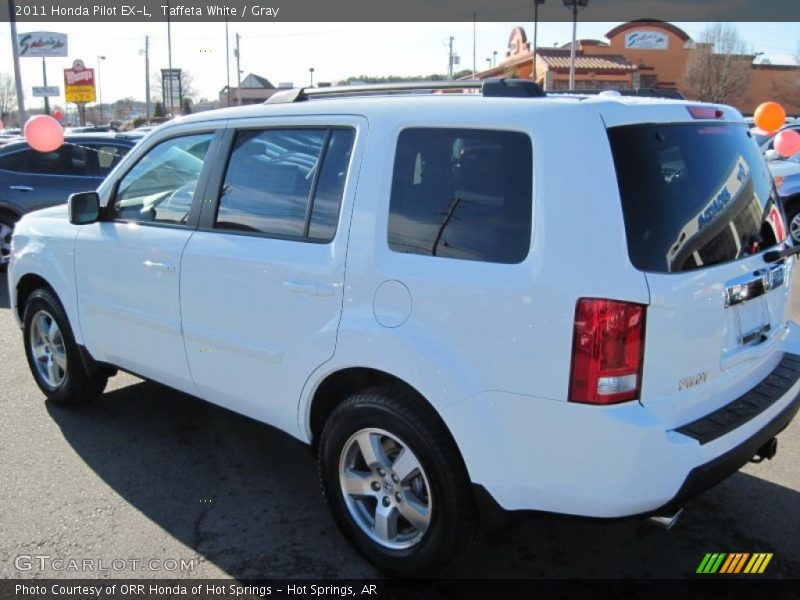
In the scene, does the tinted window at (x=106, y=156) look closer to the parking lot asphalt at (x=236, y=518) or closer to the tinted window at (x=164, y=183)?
the parking lot asphalt at (x=236, y=518)

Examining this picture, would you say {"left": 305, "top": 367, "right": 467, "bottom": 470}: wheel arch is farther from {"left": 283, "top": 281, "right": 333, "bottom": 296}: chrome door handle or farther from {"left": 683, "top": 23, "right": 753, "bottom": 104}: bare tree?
{"left": 683, "top": 23, "right": 753, "bottom": 104}: bare tree

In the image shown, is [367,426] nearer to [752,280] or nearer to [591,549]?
[591,549]

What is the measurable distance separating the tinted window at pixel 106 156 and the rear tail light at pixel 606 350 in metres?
8.72

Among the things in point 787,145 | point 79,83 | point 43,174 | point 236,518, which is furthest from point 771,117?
point 79,83

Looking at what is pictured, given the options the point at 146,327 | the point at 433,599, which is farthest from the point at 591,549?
the point at 146,327

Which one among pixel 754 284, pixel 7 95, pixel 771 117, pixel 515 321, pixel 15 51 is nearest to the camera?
pixel 515 321

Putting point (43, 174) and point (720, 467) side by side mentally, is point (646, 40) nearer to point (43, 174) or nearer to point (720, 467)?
point (43, 174)

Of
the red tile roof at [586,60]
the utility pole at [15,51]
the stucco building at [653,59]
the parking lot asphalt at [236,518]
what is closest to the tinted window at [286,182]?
the parking lot asphalt at [236,518]

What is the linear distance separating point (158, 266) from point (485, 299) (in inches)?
78.1

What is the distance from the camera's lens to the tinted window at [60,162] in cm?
943

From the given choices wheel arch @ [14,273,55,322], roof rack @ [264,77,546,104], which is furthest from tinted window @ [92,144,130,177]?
roof rack @ [264,77,546,104]

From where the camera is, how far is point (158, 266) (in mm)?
3711

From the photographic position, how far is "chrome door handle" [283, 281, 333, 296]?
2916 millimetres

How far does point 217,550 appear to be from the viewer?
10.5 ft
